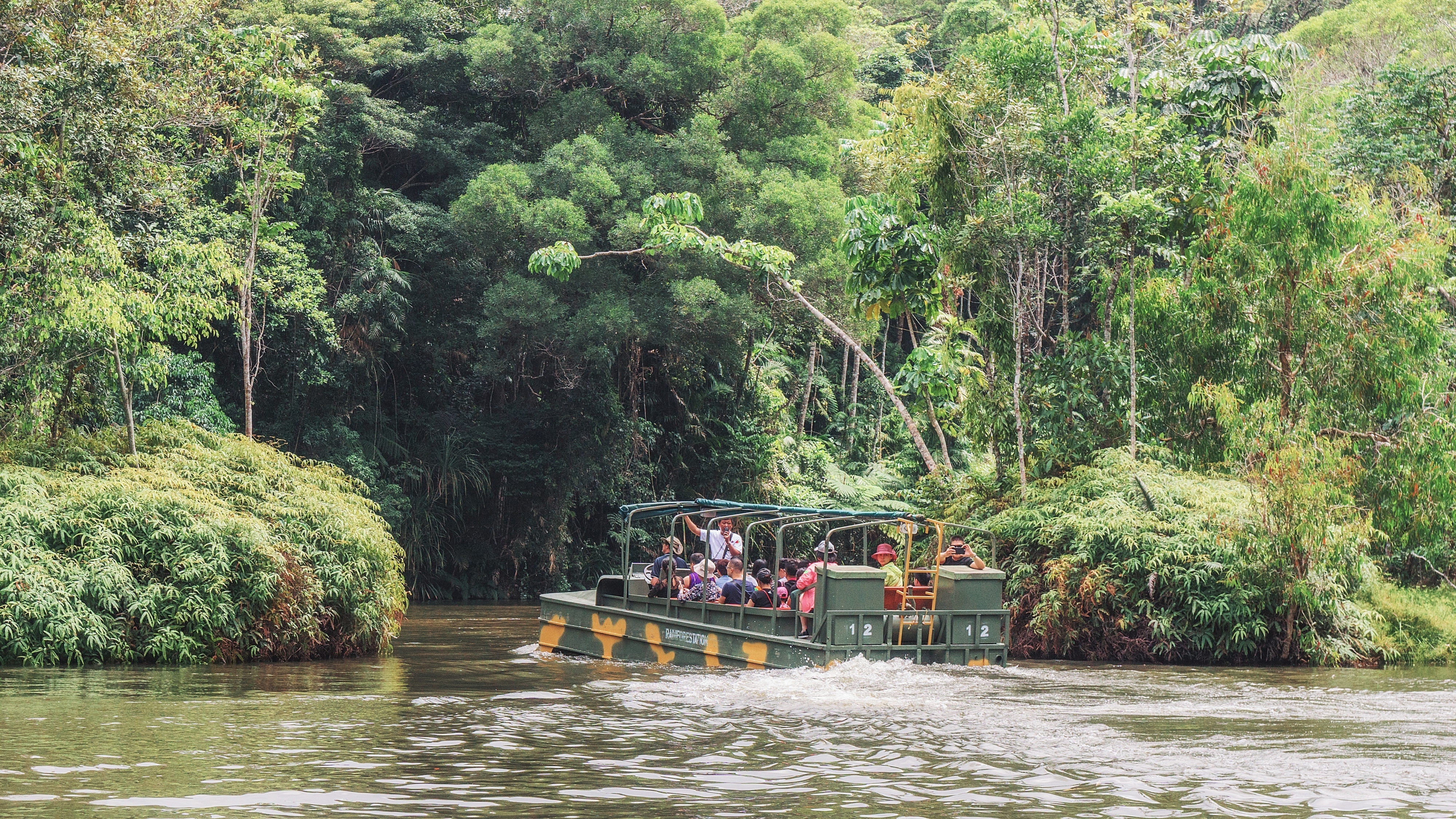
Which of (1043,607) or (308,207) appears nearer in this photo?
(1043,607)

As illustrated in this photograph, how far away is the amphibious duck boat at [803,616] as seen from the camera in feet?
46.8

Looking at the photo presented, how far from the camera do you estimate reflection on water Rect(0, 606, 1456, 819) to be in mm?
7875

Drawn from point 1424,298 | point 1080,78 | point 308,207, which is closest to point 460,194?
point 308,207

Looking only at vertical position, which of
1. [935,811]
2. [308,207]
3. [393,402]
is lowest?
[935,811]

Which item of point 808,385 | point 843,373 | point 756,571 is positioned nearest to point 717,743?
point 756,571

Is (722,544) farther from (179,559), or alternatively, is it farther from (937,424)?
(937,424)

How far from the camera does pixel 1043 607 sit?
706 inches

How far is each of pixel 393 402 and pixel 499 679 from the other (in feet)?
55.8

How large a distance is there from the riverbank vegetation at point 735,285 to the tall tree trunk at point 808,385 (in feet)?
6.70

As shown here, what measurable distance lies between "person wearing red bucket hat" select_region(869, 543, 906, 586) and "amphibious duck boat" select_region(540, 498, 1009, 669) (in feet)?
0.75

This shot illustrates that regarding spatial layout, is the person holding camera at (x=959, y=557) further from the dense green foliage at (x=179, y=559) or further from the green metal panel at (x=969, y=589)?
the dense green foliage at (x=179, y=559)

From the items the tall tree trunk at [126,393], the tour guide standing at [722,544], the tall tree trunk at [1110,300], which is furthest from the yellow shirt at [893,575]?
the tall tree trunk at [126,393]

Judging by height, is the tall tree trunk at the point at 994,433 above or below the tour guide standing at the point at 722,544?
above

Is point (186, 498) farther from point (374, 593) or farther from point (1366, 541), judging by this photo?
point (1366, 541)
